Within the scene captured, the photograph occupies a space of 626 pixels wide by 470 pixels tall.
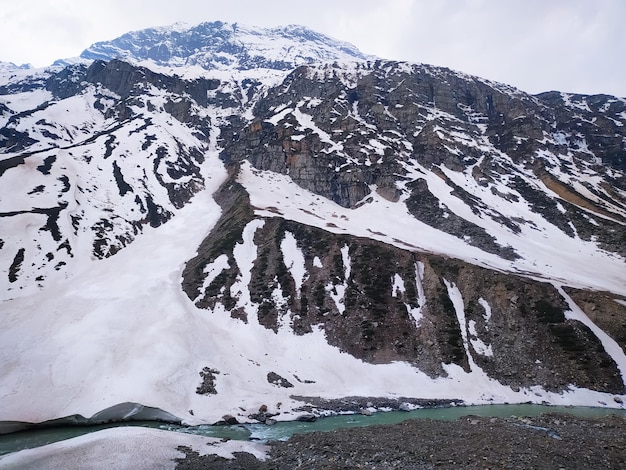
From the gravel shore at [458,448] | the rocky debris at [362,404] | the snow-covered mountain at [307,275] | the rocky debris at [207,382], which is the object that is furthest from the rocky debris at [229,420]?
the gravel shore at [458,448]

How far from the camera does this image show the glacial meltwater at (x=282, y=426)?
38.1 meters

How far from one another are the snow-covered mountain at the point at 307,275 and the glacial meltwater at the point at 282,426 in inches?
77.2

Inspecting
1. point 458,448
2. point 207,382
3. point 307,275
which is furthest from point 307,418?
point 307,275

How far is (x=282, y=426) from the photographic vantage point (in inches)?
1670

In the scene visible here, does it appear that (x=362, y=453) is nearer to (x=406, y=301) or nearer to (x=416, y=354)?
(x=416, y=354)

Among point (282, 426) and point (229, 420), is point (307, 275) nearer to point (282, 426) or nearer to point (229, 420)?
point (229, 420)

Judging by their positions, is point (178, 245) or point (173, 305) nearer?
point (173, 305)

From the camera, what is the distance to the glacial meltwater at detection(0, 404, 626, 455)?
125 feet

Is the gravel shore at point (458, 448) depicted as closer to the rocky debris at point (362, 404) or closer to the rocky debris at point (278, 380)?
the rocky debris at point (362, 404)

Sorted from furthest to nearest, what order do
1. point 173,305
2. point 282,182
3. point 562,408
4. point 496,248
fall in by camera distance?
point 282,182
point 496,248
point 173,305
point 562,408

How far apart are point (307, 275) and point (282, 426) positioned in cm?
4172

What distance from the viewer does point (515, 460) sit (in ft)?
79.7

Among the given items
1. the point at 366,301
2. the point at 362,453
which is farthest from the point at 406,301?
the point at 362,453

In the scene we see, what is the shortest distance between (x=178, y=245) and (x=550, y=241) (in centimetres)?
9977
